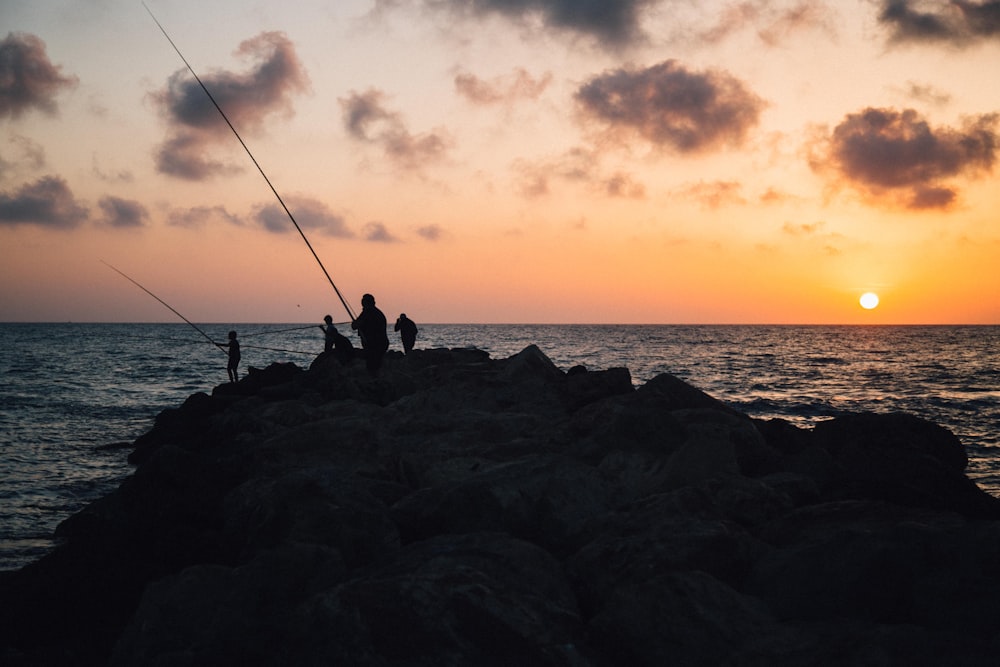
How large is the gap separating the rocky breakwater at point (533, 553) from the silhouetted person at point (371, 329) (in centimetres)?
333

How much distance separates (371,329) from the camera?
38.9 ft

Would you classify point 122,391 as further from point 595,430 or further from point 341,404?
point 595,430

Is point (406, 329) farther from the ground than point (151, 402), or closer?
farther from the ground

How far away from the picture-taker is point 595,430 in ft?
23.4

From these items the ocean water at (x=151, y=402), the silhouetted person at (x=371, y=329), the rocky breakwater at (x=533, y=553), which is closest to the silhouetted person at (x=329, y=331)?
the ocean water at (x=151, y=402)

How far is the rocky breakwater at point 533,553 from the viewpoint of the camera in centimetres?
322

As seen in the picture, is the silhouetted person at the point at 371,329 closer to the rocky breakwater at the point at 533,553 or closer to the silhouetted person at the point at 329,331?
the rocky breakwater at the point at 533,553

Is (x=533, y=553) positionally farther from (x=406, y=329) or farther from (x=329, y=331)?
(x=406, y=329)

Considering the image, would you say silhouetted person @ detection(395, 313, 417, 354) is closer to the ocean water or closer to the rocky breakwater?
the ocean water

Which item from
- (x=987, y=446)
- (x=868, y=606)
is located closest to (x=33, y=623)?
(x=868, y=606)

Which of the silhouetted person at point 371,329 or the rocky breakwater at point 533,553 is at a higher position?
the silhouetted person at point 371,329

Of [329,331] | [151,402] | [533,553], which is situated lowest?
[151,402]

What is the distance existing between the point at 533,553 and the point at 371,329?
8.28m

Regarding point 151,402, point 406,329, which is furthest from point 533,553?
point 151,402
